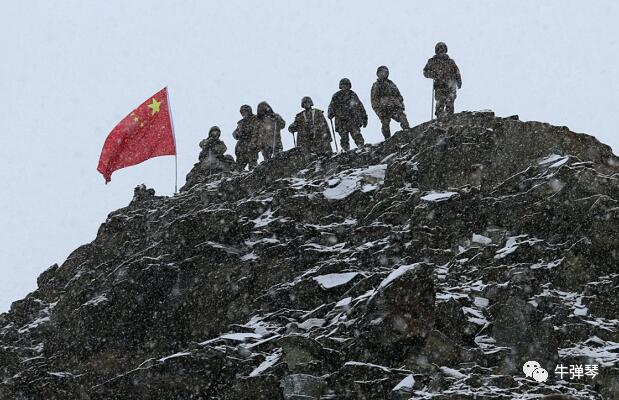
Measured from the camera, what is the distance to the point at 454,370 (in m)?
14.4

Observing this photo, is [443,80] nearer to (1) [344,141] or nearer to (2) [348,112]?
(2) [348,112]

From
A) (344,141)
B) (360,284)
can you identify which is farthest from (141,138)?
(360,284)

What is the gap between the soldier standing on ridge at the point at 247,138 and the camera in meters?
27.7

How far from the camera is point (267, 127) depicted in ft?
89.6

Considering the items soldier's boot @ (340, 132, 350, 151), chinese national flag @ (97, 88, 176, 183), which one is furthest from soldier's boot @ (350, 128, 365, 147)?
chinese national flag @ (97, 88, 176, 183)

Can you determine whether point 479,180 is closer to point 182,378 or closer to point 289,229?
point 289,229

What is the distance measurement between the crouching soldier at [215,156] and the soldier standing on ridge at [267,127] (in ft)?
6.56

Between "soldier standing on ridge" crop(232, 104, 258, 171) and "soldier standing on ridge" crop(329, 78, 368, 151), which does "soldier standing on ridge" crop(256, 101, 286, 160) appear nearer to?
"soldier standing on ridge" crop(232, 104, 258, 171)

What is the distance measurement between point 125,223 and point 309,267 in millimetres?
8157

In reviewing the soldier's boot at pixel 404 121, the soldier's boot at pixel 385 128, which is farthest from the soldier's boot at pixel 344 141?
the soldier's boot at pixel 404 121

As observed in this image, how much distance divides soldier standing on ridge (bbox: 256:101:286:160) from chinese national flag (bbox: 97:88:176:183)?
274 cm

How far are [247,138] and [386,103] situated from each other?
5039 mm

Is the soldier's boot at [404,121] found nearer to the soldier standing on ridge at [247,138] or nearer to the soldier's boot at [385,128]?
the soldier's boot at [385,128]

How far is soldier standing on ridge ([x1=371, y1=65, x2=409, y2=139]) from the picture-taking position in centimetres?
2545
